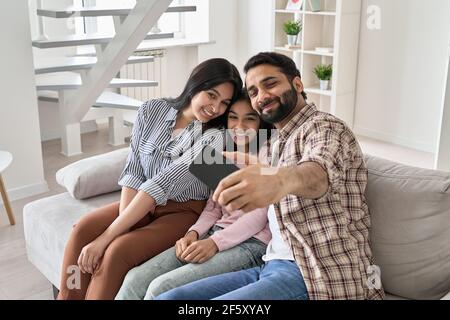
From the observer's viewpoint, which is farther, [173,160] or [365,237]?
[173,160]

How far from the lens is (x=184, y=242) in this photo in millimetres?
1665

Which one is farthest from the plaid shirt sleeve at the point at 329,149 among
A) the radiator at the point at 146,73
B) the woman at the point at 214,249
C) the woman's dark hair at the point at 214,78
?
the radiator at the point at 146,73

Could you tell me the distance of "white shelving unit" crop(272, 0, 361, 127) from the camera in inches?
171

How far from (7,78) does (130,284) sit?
1932 millimetres

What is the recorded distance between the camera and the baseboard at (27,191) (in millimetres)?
3215

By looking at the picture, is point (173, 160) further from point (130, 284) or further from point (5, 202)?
point (5, 202)

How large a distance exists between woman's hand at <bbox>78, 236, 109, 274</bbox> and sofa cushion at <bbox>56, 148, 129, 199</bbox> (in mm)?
484

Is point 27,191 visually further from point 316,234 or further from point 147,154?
point 316,234

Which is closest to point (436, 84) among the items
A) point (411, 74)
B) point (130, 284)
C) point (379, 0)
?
point (411, 74)

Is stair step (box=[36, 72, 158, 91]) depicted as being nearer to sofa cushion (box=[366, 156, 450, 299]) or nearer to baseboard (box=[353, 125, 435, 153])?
baseboard (box=[353, 125, 435, 153])

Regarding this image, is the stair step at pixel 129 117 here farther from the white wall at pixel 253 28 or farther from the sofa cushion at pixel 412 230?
the sofa cushion at pixel 412 230

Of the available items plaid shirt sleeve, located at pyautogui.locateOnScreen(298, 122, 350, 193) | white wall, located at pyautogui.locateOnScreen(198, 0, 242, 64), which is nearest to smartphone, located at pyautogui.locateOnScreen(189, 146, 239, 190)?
plaid shirt sleeve, located at pyautogui.locateOnScreen(298, 122, 350, 193)

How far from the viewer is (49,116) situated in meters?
4.38

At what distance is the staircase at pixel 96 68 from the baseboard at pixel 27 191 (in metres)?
0.68
